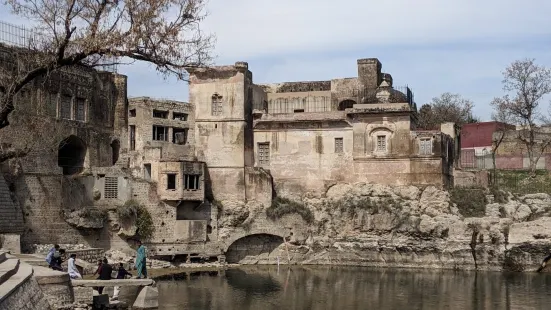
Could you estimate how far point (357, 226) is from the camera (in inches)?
1575

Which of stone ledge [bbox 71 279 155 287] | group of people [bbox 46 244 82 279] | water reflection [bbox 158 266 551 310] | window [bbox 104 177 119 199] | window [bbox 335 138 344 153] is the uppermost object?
window [bbox 335 138 344 153]

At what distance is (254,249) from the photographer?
135 ft

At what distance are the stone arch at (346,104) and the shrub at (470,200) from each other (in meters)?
9.44

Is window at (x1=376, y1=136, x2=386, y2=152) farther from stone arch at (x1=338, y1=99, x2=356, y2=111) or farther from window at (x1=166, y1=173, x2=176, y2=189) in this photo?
window at (x1=166, y1=173, x2=176, y2=189)

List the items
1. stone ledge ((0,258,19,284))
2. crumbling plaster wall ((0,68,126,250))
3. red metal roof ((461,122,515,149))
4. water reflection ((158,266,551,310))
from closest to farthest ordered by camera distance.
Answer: stone ledge ((0,258,19,284)) → water reflection ((158,266,551,310)) → crumbling plaster wall ((0,68,126,250)) → red metal roof ((461,122,515,149))

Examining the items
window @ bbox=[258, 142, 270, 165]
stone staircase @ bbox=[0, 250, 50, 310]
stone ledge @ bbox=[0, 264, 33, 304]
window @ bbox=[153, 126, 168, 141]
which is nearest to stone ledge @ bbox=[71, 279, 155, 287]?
stone staircase @ bbox=[0, 250, 50, 310]

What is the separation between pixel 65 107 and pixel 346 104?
60.8ft

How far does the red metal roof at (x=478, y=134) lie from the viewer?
59175mm

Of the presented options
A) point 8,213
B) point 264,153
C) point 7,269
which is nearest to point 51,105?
point 8,213

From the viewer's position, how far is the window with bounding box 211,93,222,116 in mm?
42594

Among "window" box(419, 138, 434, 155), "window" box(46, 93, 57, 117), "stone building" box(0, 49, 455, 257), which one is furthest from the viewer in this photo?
"window" box(419, 138, 434, 155)

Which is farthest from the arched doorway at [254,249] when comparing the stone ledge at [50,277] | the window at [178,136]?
the stone ledge at [50,277]

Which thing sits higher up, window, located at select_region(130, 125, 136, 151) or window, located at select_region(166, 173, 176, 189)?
window, located at select_region(130, 125, 136, 151)

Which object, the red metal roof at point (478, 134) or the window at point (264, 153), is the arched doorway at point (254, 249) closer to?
the window at point (264, 153)
